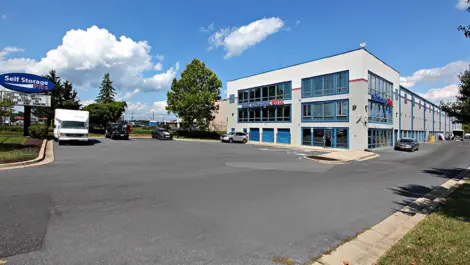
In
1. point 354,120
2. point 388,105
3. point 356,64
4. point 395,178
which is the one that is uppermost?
point 356,64

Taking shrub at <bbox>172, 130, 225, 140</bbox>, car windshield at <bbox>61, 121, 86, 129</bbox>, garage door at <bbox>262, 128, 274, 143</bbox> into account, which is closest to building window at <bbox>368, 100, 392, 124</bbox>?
garage door at <bbox>262, 128, 274, 143</bbox>

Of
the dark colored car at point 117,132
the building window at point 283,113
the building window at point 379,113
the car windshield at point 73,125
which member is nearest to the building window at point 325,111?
the building window at point 283,113

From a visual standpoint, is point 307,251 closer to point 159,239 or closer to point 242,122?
point 159,239

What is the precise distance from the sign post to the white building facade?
85.0 feet

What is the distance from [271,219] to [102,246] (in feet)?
10.2

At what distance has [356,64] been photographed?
90.2 ft

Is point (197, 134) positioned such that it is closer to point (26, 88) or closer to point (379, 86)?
point (26, 88)

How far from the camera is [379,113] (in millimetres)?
31391

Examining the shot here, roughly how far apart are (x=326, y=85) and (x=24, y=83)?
30734 millimetres

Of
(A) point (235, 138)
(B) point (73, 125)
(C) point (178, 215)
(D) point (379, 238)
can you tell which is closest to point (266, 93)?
(A) point (235, 138)

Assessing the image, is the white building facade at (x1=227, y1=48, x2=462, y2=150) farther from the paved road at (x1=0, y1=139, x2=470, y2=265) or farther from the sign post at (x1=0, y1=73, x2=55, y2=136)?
A: the sign post at (x1=0, y1=73, x2=55, y2=136)

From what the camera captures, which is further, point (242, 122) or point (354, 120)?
point (242, 122)

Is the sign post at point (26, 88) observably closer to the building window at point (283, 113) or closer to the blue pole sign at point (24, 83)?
the blue pole sign at point (24, 83)

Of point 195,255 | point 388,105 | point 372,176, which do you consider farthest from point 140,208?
point 388,105
